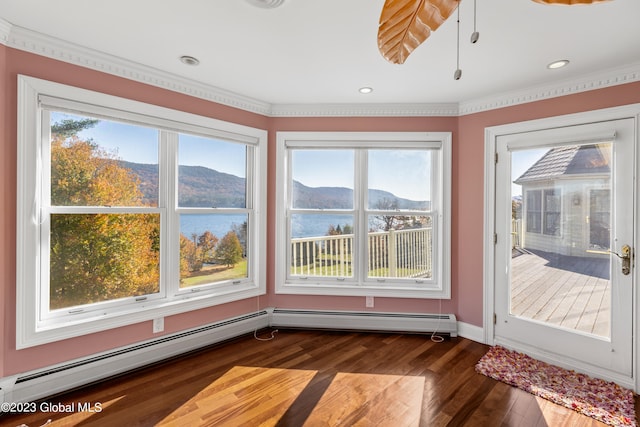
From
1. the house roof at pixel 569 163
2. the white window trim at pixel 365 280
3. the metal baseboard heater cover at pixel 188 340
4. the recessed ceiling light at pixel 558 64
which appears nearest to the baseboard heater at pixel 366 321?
the metal baseboard heater cover at pixel 188 340

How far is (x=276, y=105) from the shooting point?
315 cm

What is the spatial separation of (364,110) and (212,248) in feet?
6.98

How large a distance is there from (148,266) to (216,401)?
Answer: 1241 millimetres

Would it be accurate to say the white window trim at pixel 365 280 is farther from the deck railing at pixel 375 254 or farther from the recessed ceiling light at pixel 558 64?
the recessed ceiling light at pixel 558 64

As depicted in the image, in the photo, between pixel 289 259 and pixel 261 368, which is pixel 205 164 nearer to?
pixel 289 259

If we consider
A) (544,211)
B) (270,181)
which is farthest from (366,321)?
(544,211)

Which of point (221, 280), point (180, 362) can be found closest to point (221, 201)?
point (221, 280)

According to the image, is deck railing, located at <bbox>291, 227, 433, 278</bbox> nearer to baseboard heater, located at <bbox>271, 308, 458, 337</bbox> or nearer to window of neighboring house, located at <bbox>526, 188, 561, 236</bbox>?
baseboard heater, located at <bbox>271, 308, 458, 337</bbox>

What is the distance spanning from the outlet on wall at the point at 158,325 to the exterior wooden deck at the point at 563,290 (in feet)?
10.5

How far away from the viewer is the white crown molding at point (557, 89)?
7.18ft

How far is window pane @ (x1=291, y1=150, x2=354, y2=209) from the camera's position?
3227 mm

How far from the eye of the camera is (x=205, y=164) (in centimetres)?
283

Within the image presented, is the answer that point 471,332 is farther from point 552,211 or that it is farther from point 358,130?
point 358,130

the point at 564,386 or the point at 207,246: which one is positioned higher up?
the point at 207,246
